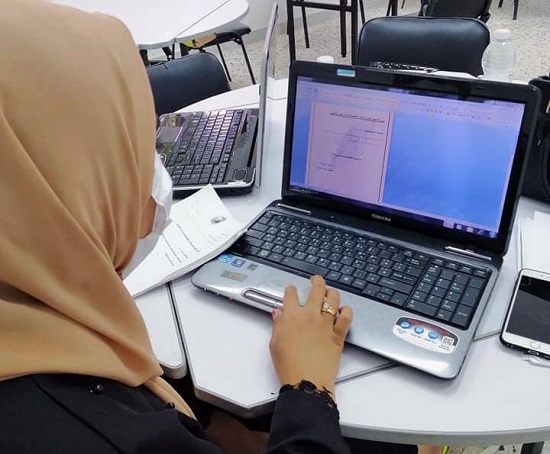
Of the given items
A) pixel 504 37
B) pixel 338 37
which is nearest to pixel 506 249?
pixel 504 37

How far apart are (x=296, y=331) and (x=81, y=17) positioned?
1.47 feet

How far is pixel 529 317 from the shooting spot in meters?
0.76

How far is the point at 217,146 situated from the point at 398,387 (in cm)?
72

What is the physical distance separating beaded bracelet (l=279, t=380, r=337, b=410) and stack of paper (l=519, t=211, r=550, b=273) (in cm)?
40

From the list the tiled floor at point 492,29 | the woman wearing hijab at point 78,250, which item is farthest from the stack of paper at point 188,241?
the tiled floor at point 492,29

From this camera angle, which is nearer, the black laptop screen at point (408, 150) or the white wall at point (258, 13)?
the black laptop screen at point (408, 150)

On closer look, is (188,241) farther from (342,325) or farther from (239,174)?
(342,325)

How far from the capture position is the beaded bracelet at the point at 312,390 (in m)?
0.66

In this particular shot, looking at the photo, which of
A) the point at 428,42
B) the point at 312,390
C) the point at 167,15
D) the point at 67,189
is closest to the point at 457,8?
the point at 428,42

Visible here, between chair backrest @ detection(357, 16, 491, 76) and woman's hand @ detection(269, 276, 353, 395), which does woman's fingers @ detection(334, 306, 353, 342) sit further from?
chair backrest @ detection(357, 16, 491, 76)

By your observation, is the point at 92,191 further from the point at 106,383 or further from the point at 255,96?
the point at 255,96

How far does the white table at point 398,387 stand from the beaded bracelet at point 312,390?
0.02 meters

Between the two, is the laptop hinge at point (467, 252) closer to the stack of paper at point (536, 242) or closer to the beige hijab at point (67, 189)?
the stack of paper at point (536, 242)

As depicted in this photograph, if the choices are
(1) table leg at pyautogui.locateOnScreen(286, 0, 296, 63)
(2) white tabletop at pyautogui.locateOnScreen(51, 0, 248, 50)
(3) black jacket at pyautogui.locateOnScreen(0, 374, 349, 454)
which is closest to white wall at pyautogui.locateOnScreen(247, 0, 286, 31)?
(1) table leg at pyautogui.locateOnScreen(286, 0, 296, 63)
